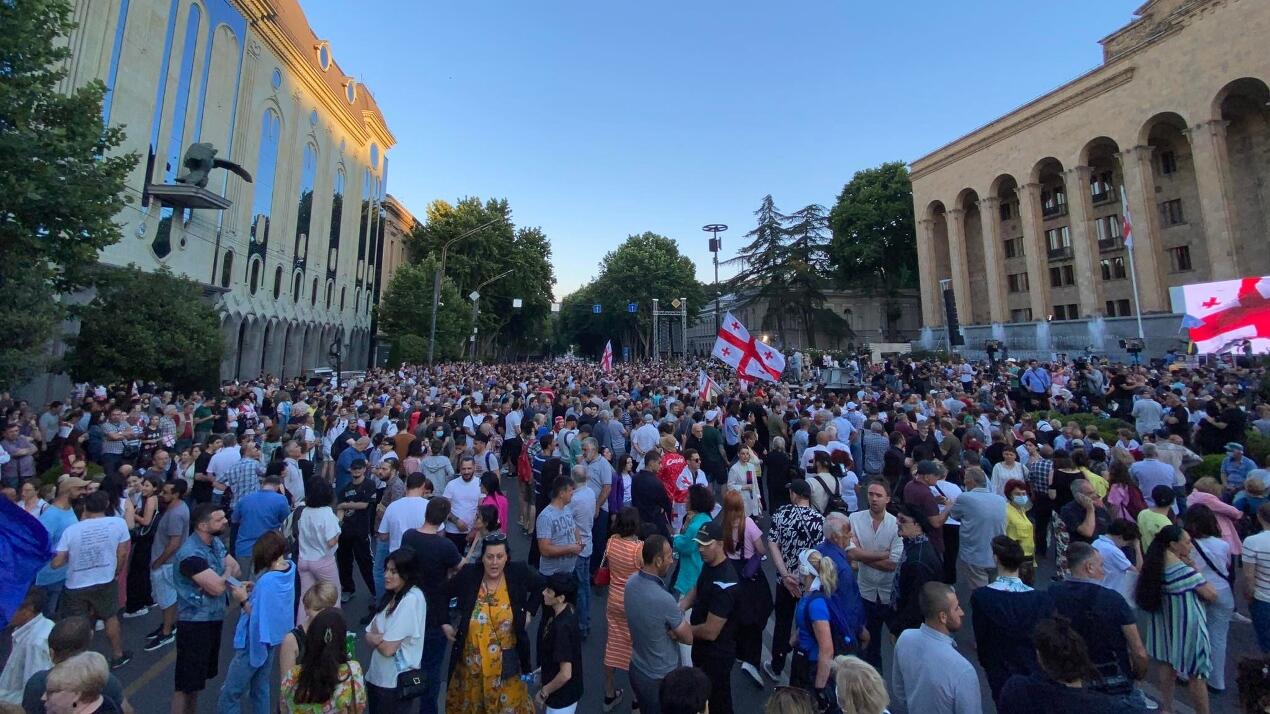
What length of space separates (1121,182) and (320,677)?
49116 mm

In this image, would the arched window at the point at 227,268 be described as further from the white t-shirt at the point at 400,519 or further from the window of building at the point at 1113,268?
the window of building at the point at 1113,268

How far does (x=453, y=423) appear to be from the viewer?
12258 millimetres

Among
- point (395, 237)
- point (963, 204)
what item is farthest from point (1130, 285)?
point (395, 237)

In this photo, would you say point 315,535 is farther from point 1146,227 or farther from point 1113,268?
point 1113,268

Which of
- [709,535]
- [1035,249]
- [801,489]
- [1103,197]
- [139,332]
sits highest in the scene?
[1103,197]

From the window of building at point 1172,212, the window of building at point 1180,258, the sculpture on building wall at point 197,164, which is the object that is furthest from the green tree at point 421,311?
the window of building at point 1172,212

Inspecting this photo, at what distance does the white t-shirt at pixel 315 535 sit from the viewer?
16.3 feet

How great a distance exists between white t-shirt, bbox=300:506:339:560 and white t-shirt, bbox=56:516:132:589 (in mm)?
1579

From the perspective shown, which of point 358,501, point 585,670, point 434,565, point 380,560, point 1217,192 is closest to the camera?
point 434,565

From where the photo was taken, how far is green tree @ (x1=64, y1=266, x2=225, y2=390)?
1501 centimetres

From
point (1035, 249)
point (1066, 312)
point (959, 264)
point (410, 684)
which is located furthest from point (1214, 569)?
point (1066, 312)

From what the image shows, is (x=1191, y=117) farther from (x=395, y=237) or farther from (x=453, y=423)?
(x=395, y=237)

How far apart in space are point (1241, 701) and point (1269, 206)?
143ft

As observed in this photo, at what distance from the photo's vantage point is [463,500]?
593 centimetres
